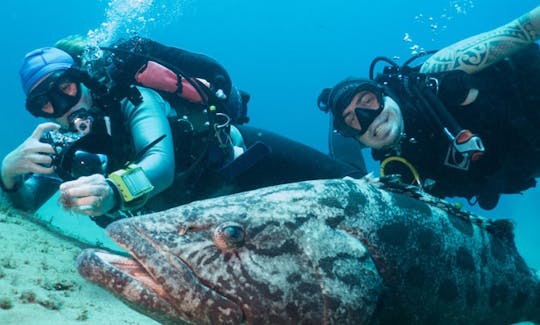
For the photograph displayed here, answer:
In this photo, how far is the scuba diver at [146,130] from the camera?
4105 millimetres

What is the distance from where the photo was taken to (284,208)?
257 centimetres

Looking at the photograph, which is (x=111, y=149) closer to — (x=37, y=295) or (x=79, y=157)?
(x=79, y=157)

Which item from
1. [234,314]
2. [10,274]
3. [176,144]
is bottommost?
[10,274]

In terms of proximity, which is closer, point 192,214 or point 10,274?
point 192,214

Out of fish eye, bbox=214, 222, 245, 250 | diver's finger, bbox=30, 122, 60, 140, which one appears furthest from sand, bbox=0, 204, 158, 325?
fish eye, bbox=214, 222, 245, 250

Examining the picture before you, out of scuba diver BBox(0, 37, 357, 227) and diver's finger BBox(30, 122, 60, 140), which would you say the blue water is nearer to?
scuba diver BBox(0, 37, 357, 227)

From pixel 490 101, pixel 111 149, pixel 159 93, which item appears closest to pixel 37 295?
pixel 111 149

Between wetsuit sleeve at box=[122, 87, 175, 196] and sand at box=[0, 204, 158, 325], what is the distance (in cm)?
114

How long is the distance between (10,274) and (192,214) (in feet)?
7.77

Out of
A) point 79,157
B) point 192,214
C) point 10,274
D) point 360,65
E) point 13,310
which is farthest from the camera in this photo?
point 360,65

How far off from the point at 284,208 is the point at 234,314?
72 centimetres

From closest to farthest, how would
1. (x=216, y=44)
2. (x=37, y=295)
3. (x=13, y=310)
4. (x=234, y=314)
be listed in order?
(x=234, y=314), (x=13, y=310), (x=37, y=295), (x=216, y=44)

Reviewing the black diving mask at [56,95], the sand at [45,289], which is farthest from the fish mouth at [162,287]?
the black diving mask at [56,95]

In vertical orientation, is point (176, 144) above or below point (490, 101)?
below
